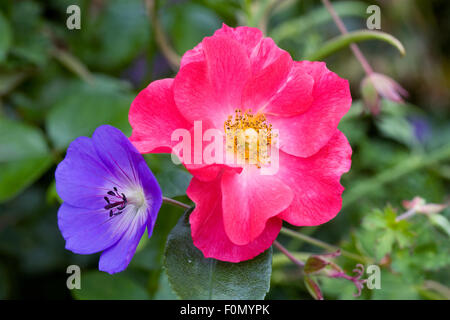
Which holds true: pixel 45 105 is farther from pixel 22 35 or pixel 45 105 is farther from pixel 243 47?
pixel 243 47

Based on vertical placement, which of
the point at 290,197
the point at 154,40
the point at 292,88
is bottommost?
the point at 290,197

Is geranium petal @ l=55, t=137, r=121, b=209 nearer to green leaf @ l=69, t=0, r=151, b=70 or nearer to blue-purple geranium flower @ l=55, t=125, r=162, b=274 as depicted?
blue-purple geranium flower @ l=55, t=125, r=162, b=274

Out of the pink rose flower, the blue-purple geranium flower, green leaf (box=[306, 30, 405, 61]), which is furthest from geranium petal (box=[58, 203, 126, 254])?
green leaf (box=[306, 30, 405, 61])

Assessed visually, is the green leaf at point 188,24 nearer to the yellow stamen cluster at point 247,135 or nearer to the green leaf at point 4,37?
the green leaf at point 4,37

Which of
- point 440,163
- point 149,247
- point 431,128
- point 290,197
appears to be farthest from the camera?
point 431,128

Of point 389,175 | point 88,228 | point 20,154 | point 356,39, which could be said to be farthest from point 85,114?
point 389,175
